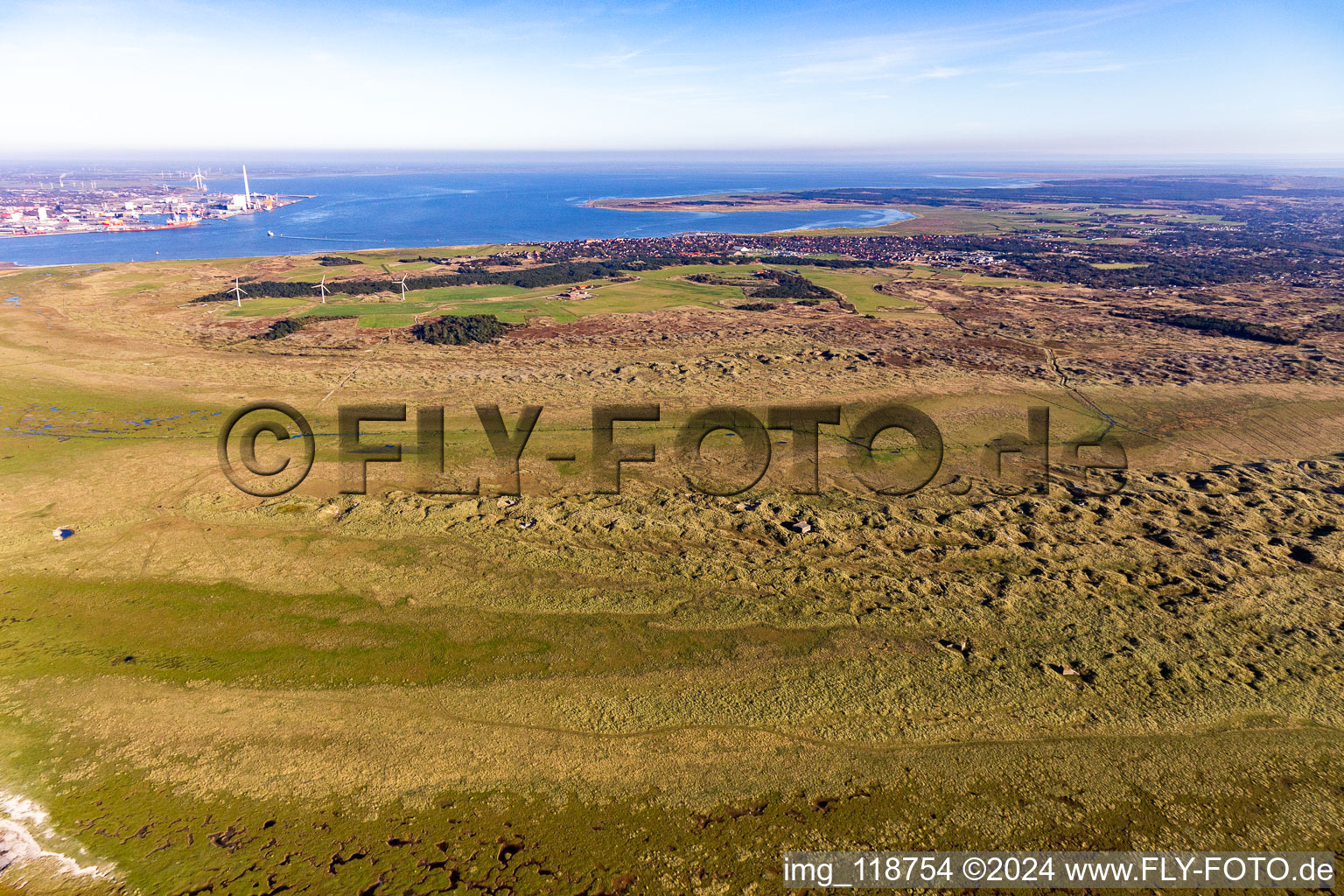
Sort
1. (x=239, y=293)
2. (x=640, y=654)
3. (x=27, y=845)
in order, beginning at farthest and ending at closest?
1. (x=239, y=293)
2. (x=640, y=654)
3. (x=27, y=845)

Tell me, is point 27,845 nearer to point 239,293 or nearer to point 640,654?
point 640,654

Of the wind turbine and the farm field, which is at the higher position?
the wind turbine

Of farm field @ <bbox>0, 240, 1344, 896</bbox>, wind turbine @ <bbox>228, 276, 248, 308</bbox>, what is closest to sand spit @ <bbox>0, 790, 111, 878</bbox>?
farm field @ <bbox>0, 240, 1344, 896</bbox>

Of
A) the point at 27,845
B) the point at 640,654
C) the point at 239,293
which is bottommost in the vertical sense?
the point at 27,845

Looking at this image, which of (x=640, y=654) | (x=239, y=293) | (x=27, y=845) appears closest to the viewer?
(x=27, y=845)

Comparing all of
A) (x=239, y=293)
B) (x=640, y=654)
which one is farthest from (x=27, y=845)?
(x=239, y=293)

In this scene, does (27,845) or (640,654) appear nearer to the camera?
(27,845)

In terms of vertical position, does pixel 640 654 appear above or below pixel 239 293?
below

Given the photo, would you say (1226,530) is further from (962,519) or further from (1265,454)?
(1265,454)

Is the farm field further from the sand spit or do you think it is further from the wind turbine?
the wind turbine
